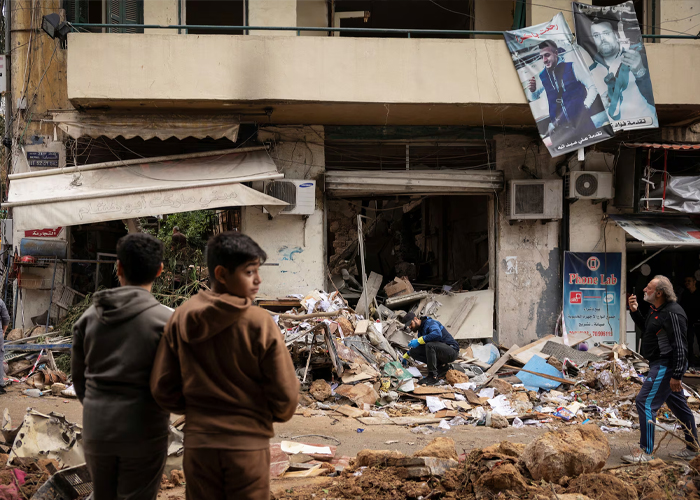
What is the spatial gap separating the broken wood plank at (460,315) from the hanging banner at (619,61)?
155 inches

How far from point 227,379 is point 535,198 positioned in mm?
8992

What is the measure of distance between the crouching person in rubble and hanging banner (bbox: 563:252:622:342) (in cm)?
296

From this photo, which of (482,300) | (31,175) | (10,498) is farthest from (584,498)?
(31,175)

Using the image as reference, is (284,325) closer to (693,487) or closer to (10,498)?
(10,498)

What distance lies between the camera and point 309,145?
10273 mm

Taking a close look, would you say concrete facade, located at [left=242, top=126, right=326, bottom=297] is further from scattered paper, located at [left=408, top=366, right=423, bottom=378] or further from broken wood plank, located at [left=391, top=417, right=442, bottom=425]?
broken wood plank, located at [left=391, top=417, right=442, bottom=425]

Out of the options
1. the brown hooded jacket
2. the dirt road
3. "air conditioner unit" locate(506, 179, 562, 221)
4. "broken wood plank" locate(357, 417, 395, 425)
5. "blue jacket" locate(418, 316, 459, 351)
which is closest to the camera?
the brown hooded jacket

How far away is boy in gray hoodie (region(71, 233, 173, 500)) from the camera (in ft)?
8.21

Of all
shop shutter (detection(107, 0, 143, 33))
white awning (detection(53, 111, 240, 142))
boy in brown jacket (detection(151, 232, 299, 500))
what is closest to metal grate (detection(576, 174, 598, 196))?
white awning (detection(53, 111, 240, 142))

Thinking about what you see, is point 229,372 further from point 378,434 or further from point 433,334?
point 433,334

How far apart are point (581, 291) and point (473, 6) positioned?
603 centimetres

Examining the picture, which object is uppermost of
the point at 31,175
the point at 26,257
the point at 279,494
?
the point at 31,175

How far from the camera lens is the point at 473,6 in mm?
11406

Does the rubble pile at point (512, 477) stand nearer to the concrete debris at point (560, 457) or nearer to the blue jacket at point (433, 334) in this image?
the concrete debris at point (560, 457)
